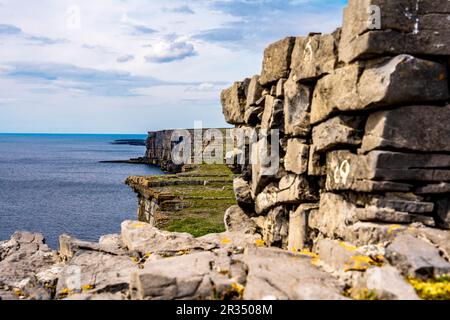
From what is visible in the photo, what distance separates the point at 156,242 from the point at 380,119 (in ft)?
28.9

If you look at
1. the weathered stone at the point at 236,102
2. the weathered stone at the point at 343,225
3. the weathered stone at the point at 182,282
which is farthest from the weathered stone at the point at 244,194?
the weathered stone at the point at 182,282

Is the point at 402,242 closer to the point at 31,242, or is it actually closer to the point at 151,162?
the point at 31,242

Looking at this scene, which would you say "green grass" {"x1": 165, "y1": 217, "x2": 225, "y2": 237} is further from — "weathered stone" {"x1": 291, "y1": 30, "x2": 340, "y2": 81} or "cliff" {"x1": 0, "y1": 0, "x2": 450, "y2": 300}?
"weathered stone" {"x1": 291, "y1": 30, "x2": 340, "y2": 81}

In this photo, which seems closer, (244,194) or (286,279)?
(286,279)

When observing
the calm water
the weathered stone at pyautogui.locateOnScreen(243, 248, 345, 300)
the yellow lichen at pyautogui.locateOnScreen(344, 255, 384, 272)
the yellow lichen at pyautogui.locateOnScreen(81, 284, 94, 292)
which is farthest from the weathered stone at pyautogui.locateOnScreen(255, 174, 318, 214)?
the calm water

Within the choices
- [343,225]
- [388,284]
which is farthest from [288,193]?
[388,284]

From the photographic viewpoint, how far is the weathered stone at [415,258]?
35.8ft

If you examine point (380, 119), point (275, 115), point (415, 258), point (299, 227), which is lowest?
point (299, 227)

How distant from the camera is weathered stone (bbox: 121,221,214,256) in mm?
17453

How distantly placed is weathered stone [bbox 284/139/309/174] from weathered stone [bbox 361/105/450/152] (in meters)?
3.97

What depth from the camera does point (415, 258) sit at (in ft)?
36.8

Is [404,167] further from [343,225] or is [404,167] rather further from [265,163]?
[265,163]
